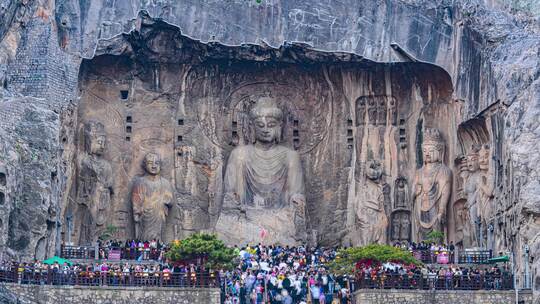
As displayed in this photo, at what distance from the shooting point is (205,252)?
2217 inches

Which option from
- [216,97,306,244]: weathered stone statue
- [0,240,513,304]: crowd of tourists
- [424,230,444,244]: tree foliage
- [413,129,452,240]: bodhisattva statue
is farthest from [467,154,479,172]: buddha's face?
[216,97,306,244]: weathered stone statue

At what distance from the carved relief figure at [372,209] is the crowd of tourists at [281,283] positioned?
6.29m

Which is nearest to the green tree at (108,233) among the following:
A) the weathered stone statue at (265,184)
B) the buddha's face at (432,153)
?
the weathered stone statue at (265,184)

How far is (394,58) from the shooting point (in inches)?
2509

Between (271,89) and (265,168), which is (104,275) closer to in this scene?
(265,168)

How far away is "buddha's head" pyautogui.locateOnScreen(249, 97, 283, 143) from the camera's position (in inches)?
2596

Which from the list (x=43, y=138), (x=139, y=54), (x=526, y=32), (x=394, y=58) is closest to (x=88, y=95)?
(x=139, y=54)

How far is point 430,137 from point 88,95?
1229 cm

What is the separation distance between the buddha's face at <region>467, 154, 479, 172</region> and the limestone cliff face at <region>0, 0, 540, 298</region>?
1.52 feet

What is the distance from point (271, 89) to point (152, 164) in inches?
216

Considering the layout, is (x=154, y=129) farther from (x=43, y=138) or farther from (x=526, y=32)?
(x=526, y=32)

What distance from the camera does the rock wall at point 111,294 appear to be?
53.1 metres

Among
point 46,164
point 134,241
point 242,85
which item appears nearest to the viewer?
point 46,164

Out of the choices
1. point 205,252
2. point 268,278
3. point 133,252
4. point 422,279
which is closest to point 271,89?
point 133,252
